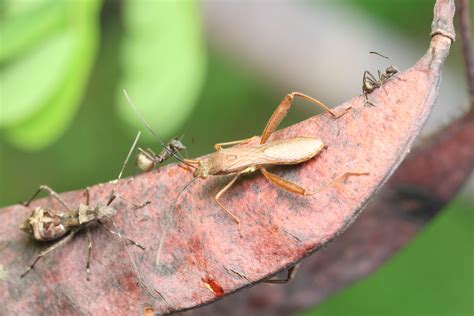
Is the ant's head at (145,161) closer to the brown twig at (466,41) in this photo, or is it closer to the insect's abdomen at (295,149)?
the insect's abdomen at (295,149)

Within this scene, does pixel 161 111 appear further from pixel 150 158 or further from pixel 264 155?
pixel 264 155

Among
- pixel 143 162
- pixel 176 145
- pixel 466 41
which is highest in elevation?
pixel 466 41

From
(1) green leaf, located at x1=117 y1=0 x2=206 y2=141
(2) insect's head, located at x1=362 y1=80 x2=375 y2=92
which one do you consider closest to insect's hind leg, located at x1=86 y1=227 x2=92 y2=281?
(1) green leaf, located at x1=117 y1=0 x2=206 y2=141

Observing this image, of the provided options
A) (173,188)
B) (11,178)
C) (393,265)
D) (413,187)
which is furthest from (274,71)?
(173,188)

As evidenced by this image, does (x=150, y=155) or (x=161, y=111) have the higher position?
(x=161, y=111)

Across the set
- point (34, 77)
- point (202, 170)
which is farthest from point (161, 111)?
point (202, 170)

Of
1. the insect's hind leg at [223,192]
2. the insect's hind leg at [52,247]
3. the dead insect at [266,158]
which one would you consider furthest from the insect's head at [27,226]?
the insect's hind leg at [223,192]
